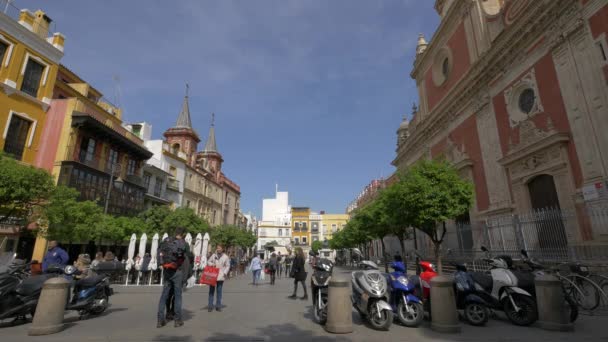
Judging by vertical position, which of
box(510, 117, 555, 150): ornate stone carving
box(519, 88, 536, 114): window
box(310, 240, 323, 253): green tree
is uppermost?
box(519, 88, 536, 114): window

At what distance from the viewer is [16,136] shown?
1814 centimetres

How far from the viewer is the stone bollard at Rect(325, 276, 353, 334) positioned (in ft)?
18.1

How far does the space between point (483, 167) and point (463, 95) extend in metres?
5.06

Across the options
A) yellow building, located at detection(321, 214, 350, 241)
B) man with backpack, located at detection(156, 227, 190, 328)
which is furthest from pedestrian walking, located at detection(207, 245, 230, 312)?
yellow building, located at detection(321, 214, 350, 241)

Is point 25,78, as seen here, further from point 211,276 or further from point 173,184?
point 211,276

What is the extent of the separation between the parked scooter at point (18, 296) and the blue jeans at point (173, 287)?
2.65m

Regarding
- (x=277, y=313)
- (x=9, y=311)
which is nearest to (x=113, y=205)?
(x=9, y=311)

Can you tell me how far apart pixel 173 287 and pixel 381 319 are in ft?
13.9

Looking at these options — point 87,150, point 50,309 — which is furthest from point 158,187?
point 50,309

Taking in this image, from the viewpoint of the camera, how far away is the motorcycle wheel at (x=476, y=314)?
232 inches

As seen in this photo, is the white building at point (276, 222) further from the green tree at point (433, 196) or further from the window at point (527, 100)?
the window at point (527, 100)

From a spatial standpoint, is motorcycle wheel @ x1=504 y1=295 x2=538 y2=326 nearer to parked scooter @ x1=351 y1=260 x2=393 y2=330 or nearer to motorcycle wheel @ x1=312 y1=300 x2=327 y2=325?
parked scooter @ x1=351 y1=260 x2=393 y2=330

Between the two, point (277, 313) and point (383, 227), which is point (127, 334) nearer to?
point (277, 313)

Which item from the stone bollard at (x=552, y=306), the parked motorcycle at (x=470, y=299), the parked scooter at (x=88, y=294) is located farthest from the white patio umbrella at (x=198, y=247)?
the stone bollard at (x=552, y=306)
